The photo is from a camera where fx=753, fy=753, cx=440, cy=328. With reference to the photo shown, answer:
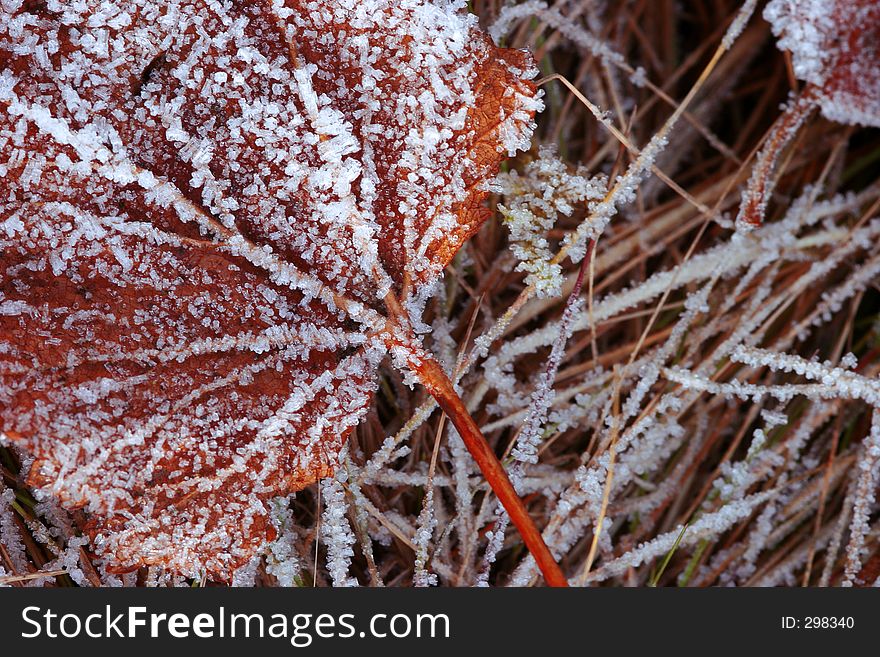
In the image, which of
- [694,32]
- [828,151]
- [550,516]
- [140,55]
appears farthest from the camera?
[694,32]

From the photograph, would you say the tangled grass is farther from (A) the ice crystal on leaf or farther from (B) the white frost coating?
(A) the ice crystal on leaf

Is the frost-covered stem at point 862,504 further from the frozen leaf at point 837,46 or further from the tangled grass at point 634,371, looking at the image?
the frozen leaf at point 837,46

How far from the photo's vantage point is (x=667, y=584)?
921 millimetres

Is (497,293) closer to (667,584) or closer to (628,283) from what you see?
(628,283)

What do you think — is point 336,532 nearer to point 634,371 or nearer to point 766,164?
point 634,371

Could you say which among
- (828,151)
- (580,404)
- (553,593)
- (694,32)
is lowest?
(553,593)

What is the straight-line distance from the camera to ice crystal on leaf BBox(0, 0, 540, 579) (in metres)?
0.60

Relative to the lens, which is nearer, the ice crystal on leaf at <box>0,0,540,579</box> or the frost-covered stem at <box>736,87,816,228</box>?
the ice crystal on leaf at <box>0,0,540,579</box>

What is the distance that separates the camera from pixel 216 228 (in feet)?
2.06

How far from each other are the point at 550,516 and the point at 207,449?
42 centimetres

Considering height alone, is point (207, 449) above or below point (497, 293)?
below

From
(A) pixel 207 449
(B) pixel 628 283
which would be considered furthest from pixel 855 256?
(A) pixel 207 449

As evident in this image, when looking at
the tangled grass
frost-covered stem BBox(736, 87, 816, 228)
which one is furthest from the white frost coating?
frost-covered stem BBox(736, 87, 816, 228)

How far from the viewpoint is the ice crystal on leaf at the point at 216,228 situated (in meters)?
0.60
